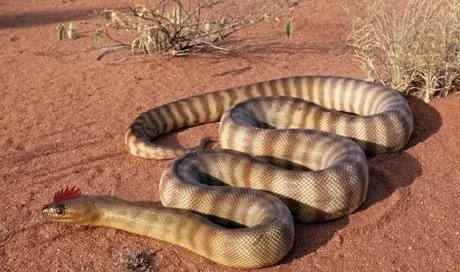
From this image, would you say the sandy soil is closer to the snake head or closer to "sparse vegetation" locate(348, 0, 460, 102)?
the snake head

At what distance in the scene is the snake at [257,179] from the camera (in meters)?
5.07

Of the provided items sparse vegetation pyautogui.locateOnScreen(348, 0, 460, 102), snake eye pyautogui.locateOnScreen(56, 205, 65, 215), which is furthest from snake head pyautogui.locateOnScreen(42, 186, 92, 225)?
sparse vegetation pyautogui.locateOnScreen(348, 0, 460, 102)

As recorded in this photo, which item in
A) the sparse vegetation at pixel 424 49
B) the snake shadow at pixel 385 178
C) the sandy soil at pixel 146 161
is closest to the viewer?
the sandy soil at pixel 146 161

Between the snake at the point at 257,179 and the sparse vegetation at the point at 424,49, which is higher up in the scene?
the sparse vegetation at the point at 424,49

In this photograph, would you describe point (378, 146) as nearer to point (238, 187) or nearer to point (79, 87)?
point (238, 187)

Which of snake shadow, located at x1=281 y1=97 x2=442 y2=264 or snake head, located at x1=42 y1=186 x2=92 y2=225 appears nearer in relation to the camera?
snake shadow, located at x1=281 y1=97 x2=442 y2=264

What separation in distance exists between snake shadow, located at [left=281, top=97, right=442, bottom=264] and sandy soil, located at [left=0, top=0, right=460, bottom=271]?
0.02 meters

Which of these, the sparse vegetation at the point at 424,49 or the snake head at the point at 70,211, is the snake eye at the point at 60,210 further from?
the sparse vegetation at the point at 424,49

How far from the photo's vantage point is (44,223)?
5781 mm

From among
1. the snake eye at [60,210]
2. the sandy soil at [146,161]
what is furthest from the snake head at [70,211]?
the sandy soil at [146,161]

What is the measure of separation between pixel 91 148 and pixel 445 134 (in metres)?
4.44

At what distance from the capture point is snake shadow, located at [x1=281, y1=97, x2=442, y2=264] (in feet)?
17.5

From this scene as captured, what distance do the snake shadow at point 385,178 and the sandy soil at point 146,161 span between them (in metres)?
0.02

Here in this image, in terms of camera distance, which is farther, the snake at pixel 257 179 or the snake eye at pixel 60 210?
the snake eye at pixel 60 210
